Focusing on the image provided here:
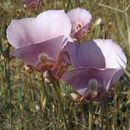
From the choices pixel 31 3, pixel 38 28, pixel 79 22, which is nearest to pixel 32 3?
pixel 31 3

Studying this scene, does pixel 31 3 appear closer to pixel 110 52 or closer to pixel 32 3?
pixel 32 3

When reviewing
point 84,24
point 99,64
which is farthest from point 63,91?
point 99,64

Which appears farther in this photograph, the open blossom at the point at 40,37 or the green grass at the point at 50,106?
the green grass at the point at 50,106

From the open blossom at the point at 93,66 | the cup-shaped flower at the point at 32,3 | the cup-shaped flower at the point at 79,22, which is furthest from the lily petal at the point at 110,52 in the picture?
the cup-shaped flower at the point at 32,3

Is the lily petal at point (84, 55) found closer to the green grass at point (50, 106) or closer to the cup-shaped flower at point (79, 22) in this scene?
the cup-shaped flower at point (79, 22)

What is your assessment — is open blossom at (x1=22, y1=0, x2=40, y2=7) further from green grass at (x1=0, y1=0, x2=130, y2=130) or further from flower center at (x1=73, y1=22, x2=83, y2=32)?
flower center at (x1=73, y1=22, x2=83, y2=32)

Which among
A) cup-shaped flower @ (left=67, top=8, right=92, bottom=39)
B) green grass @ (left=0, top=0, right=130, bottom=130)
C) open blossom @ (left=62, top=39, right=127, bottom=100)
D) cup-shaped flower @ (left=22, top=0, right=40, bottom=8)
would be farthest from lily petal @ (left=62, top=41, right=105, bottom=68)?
cup-shaped flower @ (left=22, top=0, right=40, bottom=8)
